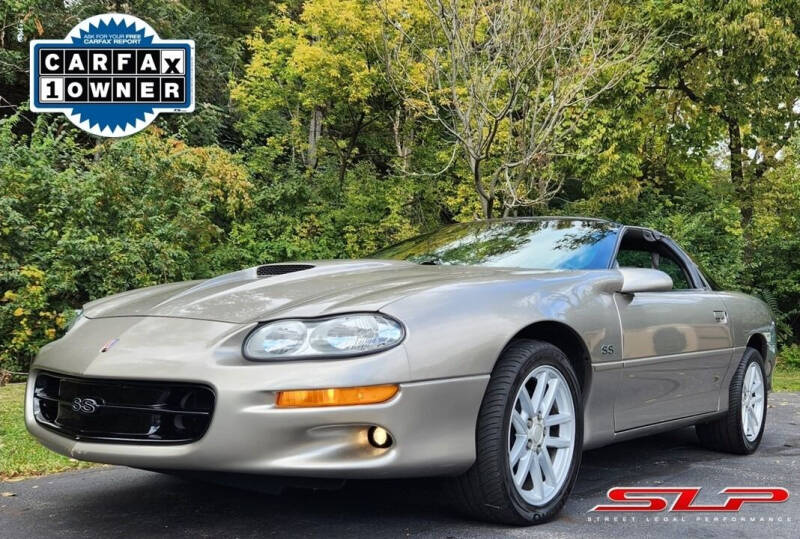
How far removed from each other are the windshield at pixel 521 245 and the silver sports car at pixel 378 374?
24mm

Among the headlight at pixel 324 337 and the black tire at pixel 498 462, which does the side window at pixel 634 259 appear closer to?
the black tire at pixel 498 462

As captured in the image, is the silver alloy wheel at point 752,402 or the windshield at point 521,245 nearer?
the windshield at point 521,245

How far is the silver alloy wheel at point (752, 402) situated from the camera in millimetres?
4969

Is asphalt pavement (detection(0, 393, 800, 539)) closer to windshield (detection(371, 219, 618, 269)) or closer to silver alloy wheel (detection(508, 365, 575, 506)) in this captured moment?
silver alloy wheel (detection(508, 365, 575, 506))

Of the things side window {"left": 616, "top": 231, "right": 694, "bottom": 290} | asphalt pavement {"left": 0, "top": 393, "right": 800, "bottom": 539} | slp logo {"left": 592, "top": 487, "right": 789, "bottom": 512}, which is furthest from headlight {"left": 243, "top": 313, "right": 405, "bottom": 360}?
side window {"left": 616, "top": 231, "right": 694, "bottom": 290}

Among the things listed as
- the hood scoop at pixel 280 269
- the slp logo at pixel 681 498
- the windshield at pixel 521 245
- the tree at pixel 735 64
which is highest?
the tree at pixel 735 64

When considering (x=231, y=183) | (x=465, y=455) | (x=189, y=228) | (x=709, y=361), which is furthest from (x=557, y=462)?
(x=231, y=183)

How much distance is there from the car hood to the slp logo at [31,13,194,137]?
707 centimetres

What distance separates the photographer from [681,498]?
12.2 feet

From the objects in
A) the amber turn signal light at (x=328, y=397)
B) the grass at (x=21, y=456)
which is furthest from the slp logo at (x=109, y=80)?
the amber turn signal light at (x=328, y=397)

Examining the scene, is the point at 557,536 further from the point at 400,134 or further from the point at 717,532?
the point at 400,134

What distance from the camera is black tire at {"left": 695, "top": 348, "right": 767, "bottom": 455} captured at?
4.83 metres

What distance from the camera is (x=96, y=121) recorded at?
11.0 m

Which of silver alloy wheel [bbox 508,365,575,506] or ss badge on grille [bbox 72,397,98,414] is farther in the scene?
silver alloy wheel [bbox 508,365,575,506]
